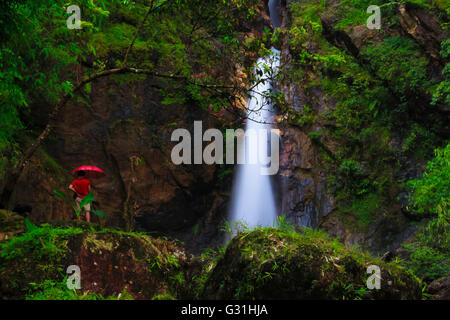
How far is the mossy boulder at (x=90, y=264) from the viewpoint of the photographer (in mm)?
3658

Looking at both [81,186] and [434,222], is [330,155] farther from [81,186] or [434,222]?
[81,186]

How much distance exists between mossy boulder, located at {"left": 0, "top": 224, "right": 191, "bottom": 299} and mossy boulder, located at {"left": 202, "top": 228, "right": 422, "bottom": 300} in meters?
0.80

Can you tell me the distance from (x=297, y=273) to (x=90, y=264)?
2441 millimetres

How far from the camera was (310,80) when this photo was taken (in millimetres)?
15414

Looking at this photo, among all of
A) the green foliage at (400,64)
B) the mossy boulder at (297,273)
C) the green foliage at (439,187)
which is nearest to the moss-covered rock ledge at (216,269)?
the mossy boulder at (297,273)

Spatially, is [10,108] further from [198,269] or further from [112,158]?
[112,158]

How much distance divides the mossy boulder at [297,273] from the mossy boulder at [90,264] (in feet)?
2.62

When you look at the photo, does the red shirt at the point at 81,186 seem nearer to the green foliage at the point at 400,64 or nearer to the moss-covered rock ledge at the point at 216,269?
the moss-covered rock ledge at the point at 216,269

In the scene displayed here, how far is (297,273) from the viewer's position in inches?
140

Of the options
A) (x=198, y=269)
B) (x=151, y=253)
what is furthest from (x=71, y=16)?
(x=198, y=269)

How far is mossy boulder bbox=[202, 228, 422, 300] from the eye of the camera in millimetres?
3482

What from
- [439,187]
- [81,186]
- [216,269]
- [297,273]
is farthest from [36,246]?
[439,187]
